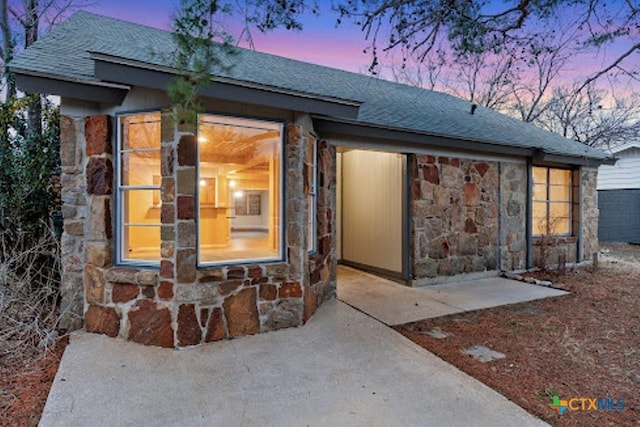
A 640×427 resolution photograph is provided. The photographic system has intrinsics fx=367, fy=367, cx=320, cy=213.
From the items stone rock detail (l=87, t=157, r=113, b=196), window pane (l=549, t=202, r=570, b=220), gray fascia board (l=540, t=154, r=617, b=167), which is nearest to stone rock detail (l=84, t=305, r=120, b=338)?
stone rock detail (l=87, t=157, r=113, b=196)

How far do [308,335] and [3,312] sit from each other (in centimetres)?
333

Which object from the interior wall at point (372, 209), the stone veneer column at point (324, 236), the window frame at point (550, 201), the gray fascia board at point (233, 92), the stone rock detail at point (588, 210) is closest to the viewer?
the gray fascia board at point (233, 92)

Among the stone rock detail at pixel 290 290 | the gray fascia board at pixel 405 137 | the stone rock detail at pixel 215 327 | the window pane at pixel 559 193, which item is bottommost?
the stone rock detail at pixel 215 327

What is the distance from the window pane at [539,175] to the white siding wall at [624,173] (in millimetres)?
9300

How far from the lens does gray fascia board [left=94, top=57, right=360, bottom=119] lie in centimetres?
355

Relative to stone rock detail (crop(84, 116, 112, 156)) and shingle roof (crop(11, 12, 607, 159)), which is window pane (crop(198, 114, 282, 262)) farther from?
stone rock detail (crop(84, 116, 112, 156))

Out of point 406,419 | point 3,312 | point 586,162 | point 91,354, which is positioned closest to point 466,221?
point 586,162

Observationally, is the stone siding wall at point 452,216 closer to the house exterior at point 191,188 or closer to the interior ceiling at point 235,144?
the house exterior at point 191,188

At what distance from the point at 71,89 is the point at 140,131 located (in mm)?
764

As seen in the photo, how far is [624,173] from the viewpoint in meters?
15.2

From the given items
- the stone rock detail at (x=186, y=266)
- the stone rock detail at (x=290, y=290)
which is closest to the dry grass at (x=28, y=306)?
the stone rock detail at (x=186, y=266)

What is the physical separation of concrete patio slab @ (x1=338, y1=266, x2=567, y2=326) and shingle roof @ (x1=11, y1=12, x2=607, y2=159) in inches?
111

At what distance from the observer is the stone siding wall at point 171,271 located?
3.95m

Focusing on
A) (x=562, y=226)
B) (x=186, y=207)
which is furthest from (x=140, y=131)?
(x=562, y=226)
